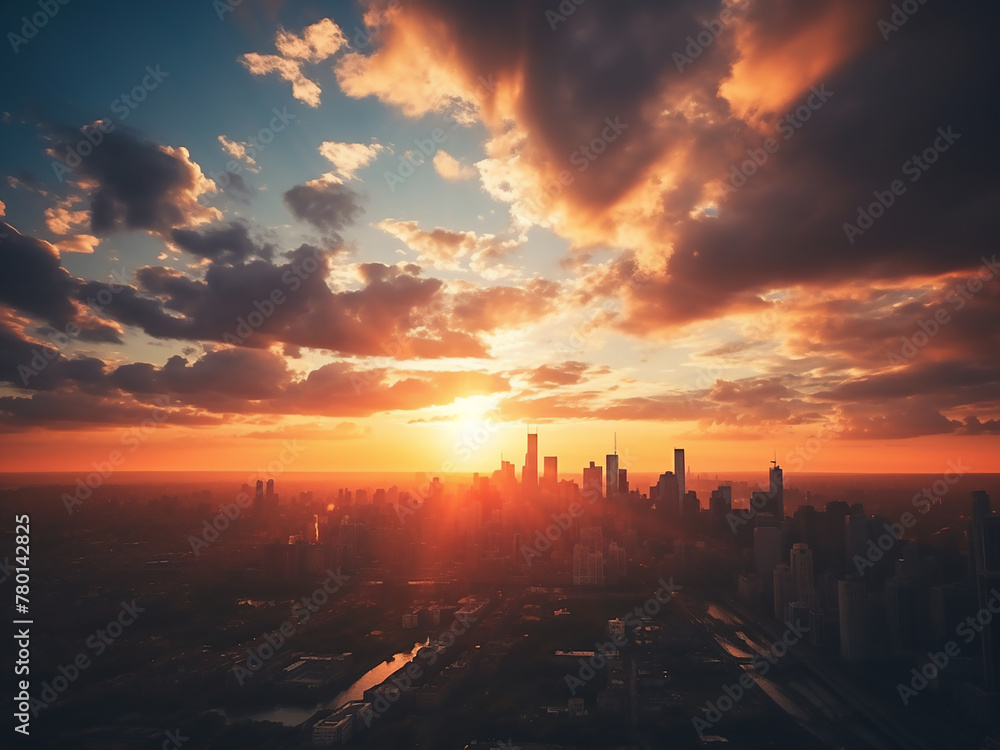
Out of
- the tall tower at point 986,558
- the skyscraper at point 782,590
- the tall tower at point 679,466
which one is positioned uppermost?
the tall tower at point 679,466

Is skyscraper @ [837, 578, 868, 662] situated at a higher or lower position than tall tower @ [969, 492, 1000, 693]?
lower

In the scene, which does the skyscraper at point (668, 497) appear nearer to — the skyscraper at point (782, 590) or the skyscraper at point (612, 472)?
the skyscraper at point (612, 472)

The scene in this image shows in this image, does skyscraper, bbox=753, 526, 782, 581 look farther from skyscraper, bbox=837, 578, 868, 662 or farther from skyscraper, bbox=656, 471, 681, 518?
skyscraper, bbox=656, 471, 681, 518

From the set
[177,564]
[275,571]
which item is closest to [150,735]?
[275,571]

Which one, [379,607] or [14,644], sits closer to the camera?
[14,644]

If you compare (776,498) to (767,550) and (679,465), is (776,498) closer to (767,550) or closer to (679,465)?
(767,550)

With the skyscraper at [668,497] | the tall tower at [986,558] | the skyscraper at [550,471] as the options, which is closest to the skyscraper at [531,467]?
the skyscraper at [550,471]

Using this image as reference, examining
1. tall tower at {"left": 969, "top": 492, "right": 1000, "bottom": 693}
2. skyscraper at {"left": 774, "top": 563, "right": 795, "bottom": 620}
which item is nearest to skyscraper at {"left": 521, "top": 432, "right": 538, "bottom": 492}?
skyscraper at {"left": 774, "top": 563, "right": 795, "bottom": 620}

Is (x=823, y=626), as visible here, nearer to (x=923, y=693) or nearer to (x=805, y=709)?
(x=923, y=693)
